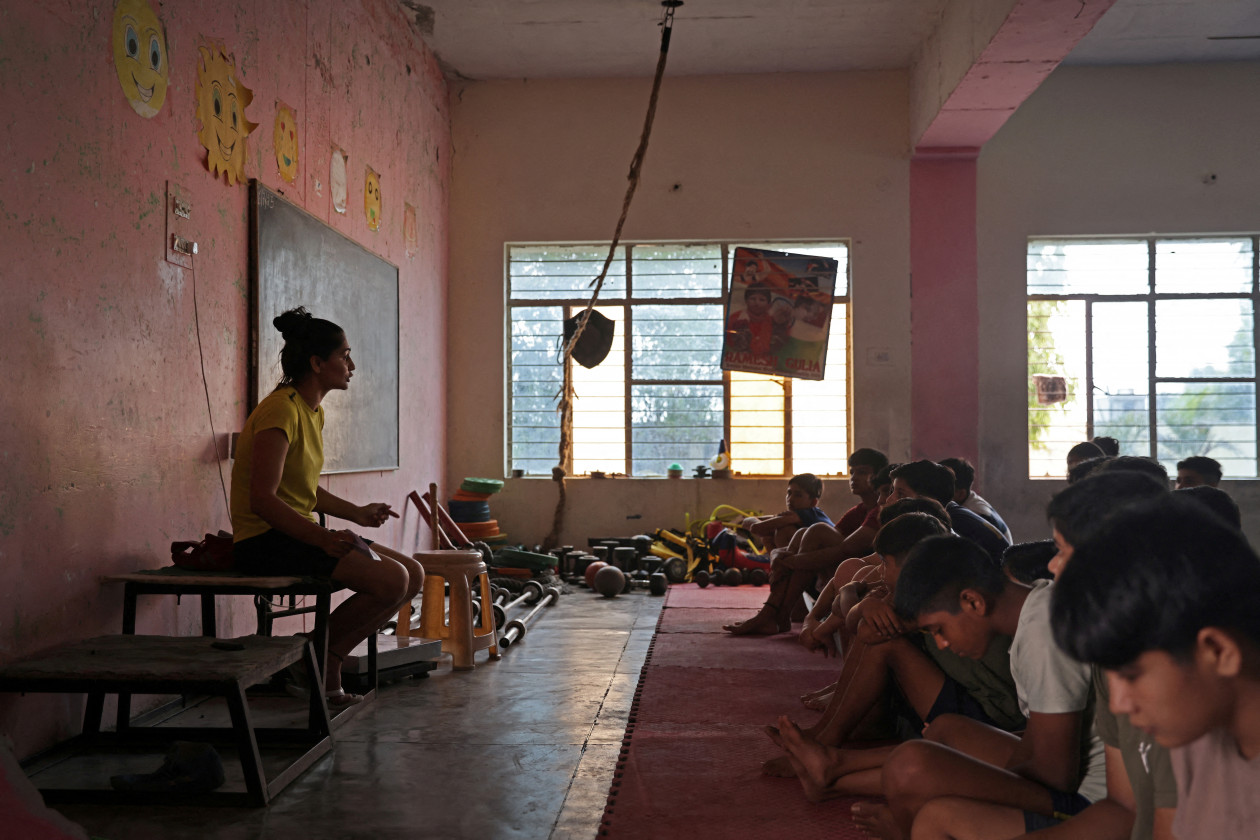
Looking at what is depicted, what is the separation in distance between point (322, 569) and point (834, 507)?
5.55 metres

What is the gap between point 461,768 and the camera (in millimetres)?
2943

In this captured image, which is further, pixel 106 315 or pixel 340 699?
pixel 340 699

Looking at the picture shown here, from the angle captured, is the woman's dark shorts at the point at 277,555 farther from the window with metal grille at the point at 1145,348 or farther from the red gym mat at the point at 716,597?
the window with metal grille at the point at 1145,348

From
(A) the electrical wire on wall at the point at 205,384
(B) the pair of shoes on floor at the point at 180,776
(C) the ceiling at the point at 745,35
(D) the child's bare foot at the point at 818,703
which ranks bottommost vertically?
(D) the child's bare foot at the point at 818,703

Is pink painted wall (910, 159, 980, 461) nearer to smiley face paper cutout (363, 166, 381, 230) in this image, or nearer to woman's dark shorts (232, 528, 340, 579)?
smiley face paper cutout (363, 166, 381, 230)

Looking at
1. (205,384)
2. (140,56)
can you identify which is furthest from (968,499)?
(140,56)

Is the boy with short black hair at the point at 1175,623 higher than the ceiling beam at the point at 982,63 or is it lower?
lower

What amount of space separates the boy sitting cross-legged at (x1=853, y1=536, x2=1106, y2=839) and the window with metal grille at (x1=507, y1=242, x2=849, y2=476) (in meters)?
6.10

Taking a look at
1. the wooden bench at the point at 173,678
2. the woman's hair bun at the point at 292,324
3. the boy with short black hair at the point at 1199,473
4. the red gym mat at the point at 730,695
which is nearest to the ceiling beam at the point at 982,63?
the boy with short black hair at the point at 1199,473

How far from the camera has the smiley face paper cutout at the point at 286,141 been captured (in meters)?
4.71

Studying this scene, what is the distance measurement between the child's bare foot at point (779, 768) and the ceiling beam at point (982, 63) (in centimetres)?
432

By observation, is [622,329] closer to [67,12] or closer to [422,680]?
[422,680]

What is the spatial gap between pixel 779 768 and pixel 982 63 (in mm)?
4912

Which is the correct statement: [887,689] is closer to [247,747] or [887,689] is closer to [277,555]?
[247,747]
